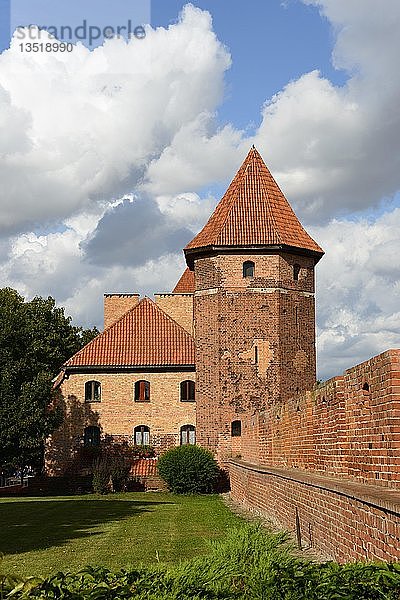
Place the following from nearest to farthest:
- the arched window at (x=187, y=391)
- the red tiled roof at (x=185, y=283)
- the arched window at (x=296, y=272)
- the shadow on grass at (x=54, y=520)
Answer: the shadow on grass at (x=54, y=520) → the arched window at (x=296, y=272) → the arched window at (x=187, y=391) → the red tiled roof at (x=185, y=283)

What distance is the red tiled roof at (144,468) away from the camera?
37.6 m

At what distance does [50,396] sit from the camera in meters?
39.0

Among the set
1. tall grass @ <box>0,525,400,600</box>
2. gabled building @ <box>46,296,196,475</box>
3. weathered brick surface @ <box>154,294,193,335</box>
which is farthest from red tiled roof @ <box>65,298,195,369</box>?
tall grass @ <box>0,525,400,600</box>

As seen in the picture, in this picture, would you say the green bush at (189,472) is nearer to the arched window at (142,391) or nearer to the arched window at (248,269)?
the arched window at (142,391)

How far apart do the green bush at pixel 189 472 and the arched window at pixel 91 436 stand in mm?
6541

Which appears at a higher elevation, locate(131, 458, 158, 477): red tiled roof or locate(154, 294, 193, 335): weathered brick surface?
locate(154, 294, 193, 335): weathered brick surface

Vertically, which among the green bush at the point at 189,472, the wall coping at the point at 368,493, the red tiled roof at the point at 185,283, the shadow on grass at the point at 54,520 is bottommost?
the shadow on grass at the point at 54,520

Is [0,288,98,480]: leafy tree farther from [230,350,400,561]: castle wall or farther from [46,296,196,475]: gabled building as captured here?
[230,350,400,561]: castle wall

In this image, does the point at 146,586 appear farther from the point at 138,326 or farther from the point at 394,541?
the point at 138,326

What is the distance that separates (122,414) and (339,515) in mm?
32081

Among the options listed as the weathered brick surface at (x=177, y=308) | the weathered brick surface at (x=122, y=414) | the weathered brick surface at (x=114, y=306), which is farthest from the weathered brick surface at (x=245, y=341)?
the weathered brick surface at (x=114, y=306)

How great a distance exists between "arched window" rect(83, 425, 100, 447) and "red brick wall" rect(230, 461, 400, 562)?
23.9 m

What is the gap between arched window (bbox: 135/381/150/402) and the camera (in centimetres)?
4131

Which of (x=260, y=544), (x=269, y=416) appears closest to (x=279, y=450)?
(x=269, y=416)
